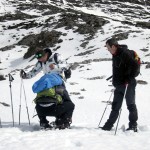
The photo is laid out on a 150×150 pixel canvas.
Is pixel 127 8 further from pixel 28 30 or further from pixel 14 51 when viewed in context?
pixel 14 51

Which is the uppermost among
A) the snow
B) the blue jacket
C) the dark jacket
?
the dark jacket

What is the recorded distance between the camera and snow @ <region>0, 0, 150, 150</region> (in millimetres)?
6500

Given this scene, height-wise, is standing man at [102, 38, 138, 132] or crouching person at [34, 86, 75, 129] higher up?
standing man at [102, 38, 138, 132]

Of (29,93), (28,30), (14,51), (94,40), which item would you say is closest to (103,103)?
(29,93)

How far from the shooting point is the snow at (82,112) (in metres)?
6.50

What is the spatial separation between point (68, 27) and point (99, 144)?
38393 mm

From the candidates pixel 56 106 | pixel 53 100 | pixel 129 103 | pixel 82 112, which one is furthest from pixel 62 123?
pixel 82 112

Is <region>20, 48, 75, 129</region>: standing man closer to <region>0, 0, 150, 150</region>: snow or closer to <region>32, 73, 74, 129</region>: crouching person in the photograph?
<region>32, 73, 74, 129</region>: crouching person

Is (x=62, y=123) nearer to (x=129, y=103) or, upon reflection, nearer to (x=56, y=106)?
(x=56, y=106)

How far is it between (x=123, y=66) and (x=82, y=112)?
5.44 metres

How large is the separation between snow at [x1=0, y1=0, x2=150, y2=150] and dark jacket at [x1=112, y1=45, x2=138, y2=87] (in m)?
1.28

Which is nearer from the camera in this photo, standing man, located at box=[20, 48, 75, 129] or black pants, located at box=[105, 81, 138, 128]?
black pants, located at box=[105, 81, 138, 128]

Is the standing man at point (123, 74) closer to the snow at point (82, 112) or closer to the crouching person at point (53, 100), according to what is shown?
the snow at point (82, 112)

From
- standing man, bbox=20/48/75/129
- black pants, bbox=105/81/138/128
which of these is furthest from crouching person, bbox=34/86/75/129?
black pants, bbox=105/81/138/128
